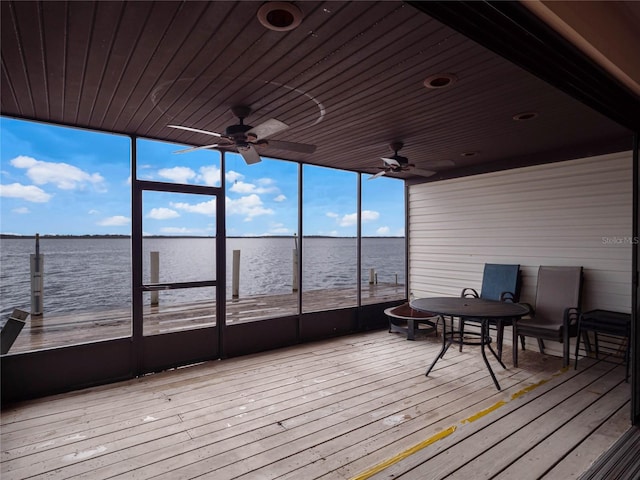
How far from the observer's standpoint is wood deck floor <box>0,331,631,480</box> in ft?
7.39

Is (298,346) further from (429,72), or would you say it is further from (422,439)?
(429,72)

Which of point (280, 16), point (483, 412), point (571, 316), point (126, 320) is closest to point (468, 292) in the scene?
point (571, 316)

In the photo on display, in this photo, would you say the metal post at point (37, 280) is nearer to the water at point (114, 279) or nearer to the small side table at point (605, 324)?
the water at point (114, 279)

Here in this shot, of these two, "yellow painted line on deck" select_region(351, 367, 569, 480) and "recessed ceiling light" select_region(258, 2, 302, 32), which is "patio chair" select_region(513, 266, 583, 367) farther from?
"recessed ceiling light" select_region(258, 2, 302, 32)

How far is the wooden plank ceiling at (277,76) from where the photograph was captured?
73.9 inches

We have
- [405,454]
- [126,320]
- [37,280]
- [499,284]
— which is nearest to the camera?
[405,454]

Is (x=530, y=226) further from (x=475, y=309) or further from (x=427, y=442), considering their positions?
(x=427, y=442)

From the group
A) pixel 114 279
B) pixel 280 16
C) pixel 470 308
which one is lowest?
pixel 114 279

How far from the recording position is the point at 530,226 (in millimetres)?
4902

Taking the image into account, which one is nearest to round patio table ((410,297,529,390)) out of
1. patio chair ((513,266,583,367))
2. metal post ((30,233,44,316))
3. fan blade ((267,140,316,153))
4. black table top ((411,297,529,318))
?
black table top ((411,297,529,318))

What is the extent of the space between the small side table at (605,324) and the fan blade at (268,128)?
3.84 m

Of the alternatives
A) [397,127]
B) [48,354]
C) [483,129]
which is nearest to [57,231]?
[48,354]

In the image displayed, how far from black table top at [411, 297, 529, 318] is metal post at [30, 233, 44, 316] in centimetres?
596

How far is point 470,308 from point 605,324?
1.49 meters
